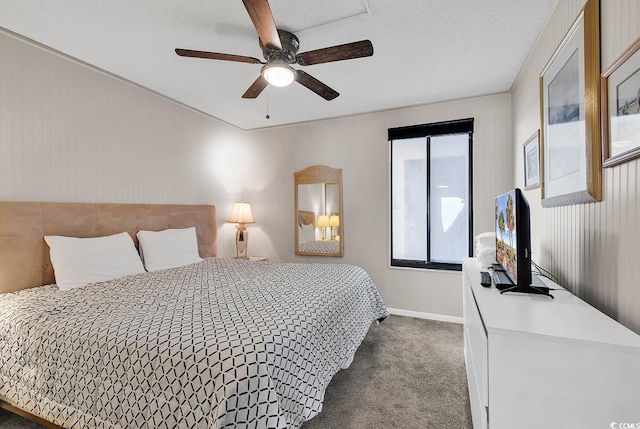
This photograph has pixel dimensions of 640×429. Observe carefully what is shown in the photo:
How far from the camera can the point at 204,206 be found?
385 centimetres

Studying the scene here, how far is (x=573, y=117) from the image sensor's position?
1496 mm

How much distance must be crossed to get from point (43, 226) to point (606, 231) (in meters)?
3.60

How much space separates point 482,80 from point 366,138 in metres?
1.45

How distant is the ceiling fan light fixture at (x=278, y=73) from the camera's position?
6.43 ft

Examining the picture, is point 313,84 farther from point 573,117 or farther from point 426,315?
point 426,315

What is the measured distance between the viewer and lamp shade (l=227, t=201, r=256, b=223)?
14.0 feet

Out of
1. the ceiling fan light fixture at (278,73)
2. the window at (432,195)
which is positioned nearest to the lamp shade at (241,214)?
the window at (432,195)

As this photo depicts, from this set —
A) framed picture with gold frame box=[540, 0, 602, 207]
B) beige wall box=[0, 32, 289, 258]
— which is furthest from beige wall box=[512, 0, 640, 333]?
beige wall box=[0, 32, 289, 258]

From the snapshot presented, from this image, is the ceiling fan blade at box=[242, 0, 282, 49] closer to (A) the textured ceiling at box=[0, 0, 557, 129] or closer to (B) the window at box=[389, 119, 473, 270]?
(A) the textured ceiling at box=[0, 0, 557, 129]

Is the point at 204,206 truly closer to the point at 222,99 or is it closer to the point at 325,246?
the point at 222,99

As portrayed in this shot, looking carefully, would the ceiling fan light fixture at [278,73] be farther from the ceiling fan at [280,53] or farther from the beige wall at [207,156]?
the beige wall at [207,156]

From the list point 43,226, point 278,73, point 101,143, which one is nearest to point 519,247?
point 278,73

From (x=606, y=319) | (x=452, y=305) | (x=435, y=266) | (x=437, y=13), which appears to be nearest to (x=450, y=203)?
(x=435, y=266)

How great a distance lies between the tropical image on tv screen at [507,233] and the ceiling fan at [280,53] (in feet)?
4.05
